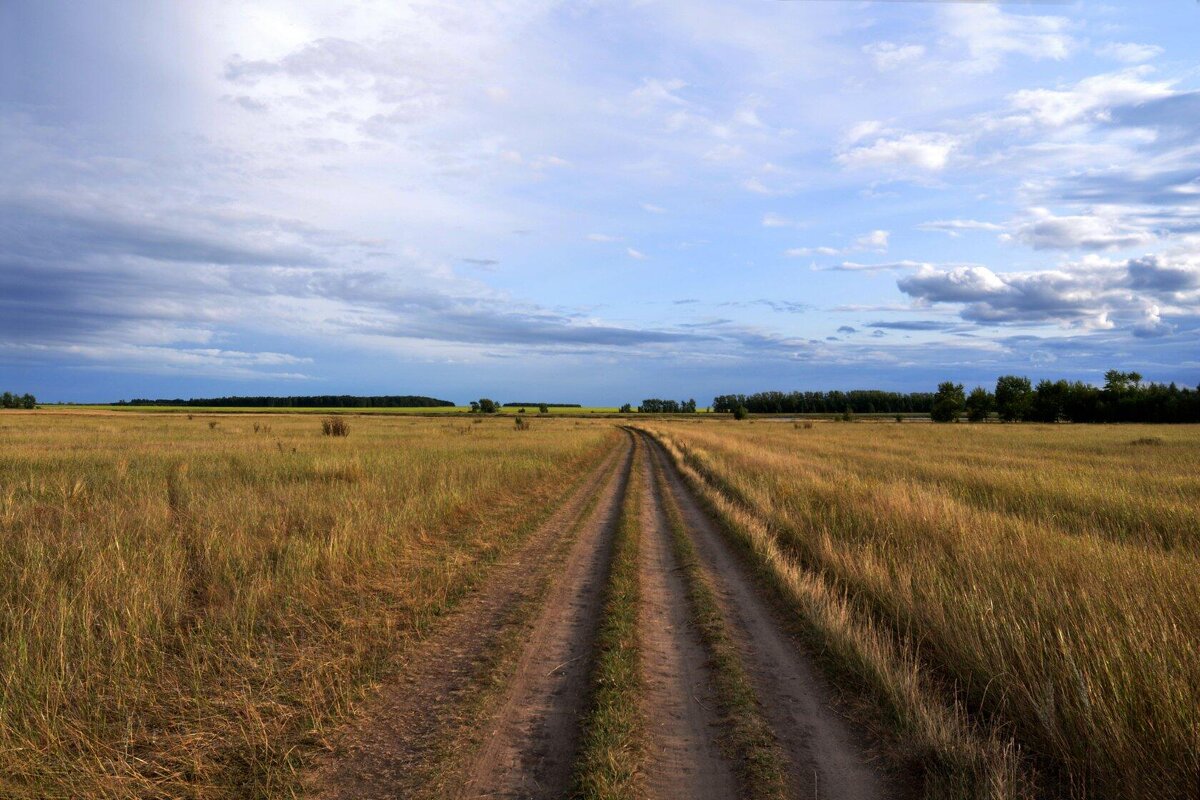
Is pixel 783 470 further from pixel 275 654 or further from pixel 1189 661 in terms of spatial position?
pixel 275 654

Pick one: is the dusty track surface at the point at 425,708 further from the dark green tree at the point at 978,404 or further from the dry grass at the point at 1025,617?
the dark green tree at the point at 978,404

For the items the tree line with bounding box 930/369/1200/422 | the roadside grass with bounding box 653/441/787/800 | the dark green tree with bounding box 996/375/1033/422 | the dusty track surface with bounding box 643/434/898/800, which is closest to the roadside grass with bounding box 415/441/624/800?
the roadside grass with bounding box 653/441/787/800

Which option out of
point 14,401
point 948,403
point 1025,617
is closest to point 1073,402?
point 948,403

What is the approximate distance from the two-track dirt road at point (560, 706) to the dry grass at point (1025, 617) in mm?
651

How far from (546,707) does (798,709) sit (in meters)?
1.96

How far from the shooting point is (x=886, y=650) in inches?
223

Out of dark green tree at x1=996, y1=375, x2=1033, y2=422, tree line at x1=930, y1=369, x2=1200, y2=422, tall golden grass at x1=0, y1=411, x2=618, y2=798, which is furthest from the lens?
dark green tree at x1=996, y1=375, x2=1033, y2=422

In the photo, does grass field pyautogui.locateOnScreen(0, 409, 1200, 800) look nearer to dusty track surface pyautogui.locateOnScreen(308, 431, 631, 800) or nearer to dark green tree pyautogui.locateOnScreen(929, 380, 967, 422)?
dusty track surface pyautogui.locateOnScreen(308, 431, 631, 800)

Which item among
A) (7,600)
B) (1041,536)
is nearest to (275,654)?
(7,600)

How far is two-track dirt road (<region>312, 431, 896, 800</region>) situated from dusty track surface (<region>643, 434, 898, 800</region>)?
1 cm

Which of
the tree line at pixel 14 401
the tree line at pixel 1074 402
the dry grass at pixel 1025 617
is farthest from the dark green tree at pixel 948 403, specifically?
the tree line at pixel 14 401

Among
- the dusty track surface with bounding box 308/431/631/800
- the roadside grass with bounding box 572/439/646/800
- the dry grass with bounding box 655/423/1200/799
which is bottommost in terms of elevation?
the dusty track surface with bounding box 308/431/631/800

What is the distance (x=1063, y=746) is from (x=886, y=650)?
1.68 m

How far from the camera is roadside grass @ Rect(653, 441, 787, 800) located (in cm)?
381
